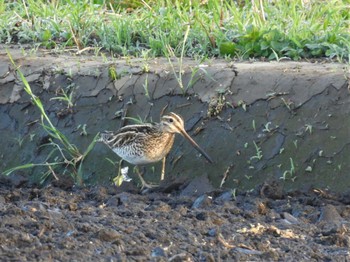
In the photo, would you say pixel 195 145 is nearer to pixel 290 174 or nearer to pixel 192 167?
pixel 192 167

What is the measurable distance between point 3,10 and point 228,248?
603 cm

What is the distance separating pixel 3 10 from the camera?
38.7 ft

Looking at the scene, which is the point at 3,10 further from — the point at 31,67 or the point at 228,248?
the point at 228,248

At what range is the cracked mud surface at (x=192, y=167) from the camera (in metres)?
6.50

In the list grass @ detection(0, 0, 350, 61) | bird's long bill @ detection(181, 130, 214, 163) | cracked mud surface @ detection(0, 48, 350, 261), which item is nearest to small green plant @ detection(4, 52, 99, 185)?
cracked mud surface @ detection(0, 48, 350, 261)

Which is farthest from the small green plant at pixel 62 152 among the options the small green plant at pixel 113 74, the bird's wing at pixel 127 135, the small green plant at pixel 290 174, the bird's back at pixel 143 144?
the small green plant at pixel 290 174

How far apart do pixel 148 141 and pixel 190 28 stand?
201 centimetres

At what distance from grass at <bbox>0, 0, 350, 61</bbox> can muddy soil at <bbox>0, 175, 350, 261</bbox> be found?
6.03ft

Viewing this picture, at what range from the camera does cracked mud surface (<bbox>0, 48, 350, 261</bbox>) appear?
21.3 feet

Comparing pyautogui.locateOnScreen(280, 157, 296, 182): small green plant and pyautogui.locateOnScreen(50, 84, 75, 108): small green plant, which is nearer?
pyautogui.locateOnScreen(280, 157, 296, 182): small green plant

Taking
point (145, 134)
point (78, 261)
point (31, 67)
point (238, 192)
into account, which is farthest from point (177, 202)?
point (31, 67)

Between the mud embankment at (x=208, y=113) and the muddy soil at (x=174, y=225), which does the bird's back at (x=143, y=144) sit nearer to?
the mud embankment at (x=208, y=113)

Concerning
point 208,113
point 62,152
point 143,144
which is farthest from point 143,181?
point 62,152

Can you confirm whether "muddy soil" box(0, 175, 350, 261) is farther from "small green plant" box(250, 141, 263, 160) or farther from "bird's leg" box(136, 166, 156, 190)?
"small green plant" box(250, 141, 263, 160)
